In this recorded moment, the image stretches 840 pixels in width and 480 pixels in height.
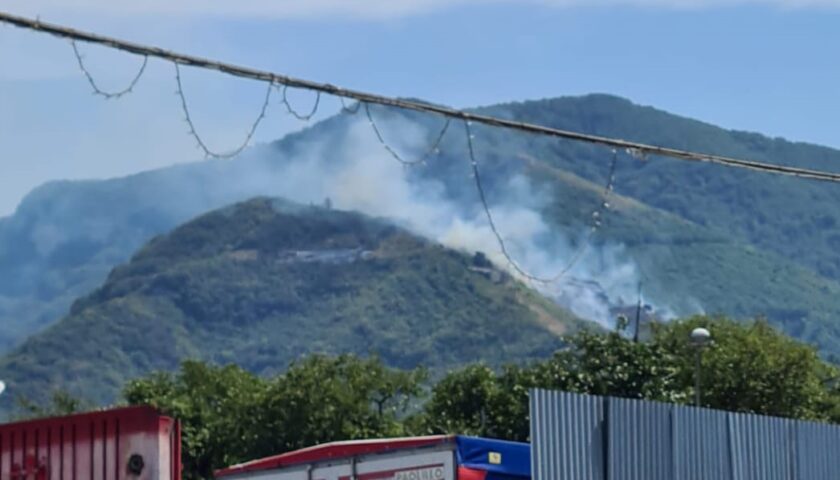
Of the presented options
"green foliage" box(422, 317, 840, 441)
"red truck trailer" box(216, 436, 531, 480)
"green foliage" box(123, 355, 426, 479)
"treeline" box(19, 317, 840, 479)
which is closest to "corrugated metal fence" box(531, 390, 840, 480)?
"red truck trailer" box(216, 436, 531, 480)

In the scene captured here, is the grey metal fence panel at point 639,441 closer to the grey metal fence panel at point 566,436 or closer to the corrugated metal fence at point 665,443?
the corrugated metal fence at point 665,443

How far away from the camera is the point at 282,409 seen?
70.1 m

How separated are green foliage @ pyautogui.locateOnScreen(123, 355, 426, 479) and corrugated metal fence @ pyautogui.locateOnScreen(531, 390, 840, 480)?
3934cm

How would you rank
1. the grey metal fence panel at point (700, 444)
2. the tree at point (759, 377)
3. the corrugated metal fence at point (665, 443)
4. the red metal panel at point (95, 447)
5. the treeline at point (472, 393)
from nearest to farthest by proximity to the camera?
the red metal panel at point (95, 447) → the corrugated metal fence at point (665, 443) → the grey metal fence panel at point (700, 444) → the treeline at point (472, 393) → the tree at point (759, 377)

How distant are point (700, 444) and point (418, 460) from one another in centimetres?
410

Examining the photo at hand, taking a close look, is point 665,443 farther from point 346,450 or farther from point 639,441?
point 346,450


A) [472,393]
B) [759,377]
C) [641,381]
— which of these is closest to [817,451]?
[641,381]

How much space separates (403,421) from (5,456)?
52.9m

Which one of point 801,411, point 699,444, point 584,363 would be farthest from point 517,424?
point 699,444

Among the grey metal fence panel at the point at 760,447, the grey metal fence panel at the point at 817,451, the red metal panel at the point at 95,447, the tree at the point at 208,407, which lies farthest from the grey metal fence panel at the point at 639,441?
the tree at the point at 208,407

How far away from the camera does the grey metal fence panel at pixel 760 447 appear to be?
27.3m

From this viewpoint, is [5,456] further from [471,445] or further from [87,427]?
[471,445]

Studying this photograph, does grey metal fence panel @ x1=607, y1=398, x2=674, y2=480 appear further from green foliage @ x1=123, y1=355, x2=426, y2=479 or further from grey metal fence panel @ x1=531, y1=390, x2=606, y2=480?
green foliage @ x1=123, y1=355, x2=426, y2=479

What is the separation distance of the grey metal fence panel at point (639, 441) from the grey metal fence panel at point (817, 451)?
4.02 metres
